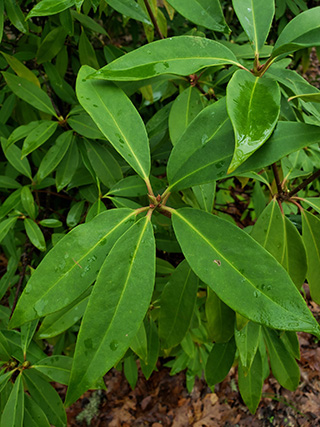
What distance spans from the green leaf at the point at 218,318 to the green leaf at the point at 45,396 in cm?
46

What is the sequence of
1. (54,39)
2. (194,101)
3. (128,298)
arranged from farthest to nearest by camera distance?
(54,39) → (194,101) → (128,298)

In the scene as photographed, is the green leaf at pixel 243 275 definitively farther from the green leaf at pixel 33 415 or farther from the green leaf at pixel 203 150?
the green leaf at pixel 33 415

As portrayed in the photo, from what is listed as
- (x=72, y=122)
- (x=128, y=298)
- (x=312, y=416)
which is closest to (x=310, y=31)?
(x=128, y=298)

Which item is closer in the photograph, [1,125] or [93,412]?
[1,125]

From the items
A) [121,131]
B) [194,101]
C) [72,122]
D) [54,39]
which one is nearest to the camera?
[121,131]

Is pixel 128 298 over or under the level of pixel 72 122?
under

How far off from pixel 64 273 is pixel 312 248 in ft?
1.80

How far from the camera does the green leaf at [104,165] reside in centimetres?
101

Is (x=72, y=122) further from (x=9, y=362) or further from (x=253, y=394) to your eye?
(x=253, y=394)

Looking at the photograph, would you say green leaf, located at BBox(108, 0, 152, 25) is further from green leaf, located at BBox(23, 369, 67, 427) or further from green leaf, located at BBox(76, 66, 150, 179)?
green leaf, located at BBox(23, 369, 67, 427)

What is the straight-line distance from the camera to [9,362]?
893mm

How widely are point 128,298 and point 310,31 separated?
0.55m

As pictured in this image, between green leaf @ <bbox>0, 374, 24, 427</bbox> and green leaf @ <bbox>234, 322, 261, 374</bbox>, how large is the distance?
539 millimetres

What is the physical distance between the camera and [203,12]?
0.71 m
